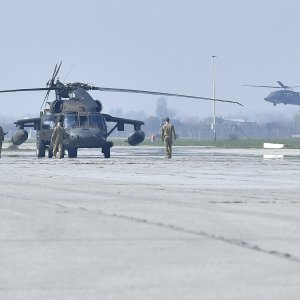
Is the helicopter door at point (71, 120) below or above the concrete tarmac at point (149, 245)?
above

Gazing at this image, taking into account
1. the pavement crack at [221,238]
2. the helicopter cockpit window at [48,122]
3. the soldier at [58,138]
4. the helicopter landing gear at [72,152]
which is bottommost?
the helicopter landing gear at [72,152]

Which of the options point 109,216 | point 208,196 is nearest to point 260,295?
point 109,216

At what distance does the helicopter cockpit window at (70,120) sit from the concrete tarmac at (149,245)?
30.2 meters

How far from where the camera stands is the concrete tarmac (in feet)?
25.7

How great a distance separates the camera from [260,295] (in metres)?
7.51

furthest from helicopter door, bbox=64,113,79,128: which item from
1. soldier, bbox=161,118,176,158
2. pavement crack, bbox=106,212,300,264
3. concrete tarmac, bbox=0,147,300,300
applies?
pavement crack, bbox=106,212,300,264

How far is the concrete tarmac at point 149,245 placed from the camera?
25.7 ft

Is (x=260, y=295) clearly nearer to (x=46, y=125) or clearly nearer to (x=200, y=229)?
(x=200, y=229)

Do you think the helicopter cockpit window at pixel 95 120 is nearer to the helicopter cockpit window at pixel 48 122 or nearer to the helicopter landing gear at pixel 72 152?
the helicopter landing gear at pixel 72 152

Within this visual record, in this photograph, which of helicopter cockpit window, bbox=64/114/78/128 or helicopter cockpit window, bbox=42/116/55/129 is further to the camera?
helicopter cockpit window, bbox=42/116/55/129

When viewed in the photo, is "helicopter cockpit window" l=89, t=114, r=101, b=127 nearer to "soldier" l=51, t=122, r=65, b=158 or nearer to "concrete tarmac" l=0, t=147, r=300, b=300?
"soldier" l=51, t=122, r=65, b=158

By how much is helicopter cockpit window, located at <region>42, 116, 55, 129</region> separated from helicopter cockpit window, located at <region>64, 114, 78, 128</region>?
0.72 metres

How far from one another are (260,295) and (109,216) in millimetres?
6536

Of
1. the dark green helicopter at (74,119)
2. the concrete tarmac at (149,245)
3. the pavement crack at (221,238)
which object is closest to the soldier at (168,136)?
the dark green helicopter at (74,119)
